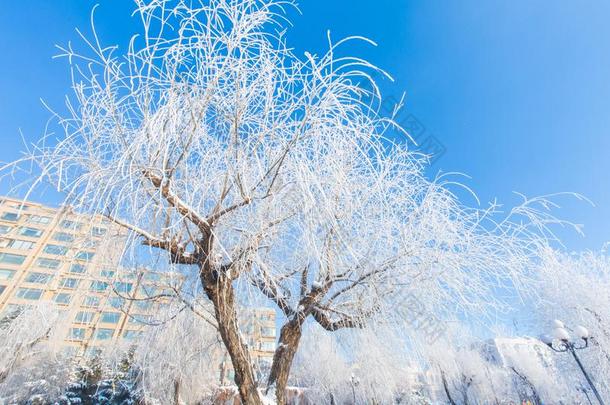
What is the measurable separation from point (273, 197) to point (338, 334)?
2.52 metres

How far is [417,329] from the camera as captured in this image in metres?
3.37

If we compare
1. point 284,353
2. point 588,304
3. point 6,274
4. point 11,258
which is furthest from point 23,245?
point 588,304

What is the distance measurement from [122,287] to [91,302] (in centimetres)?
43

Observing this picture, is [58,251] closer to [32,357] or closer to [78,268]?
[78,268]

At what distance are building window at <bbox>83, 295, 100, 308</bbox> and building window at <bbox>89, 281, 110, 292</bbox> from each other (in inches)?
5.5

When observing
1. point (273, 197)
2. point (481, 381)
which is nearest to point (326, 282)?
point (273, 197)

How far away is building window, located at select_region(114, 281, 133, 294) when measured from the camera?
3399 millimetres

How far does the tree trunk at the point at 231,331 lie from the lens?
306cm

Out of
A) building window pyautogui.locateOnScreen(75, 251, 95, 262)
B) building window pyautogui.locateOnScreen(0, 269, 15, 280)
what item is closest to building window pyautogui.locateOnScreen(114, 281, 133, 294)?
building window pyautogui.locateOnScreen(75, 251, 95, 262)

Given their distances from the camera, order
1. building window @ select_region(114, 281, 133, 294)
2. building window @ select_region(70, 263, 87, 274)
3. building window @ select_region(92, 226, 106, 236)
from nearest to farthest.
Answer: building window @ select_region(92, 226, 106, 236)
building window @ select_region(70, 263, 87, 274)
building window @ select_region(114, 281, 133, 294)

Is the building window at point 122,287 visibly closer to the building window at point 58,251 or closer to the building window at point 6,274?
the building window at point 58,251

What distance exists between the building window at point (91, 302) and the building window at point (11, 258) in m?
39.2

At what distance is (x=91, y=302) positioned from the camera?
358 cm

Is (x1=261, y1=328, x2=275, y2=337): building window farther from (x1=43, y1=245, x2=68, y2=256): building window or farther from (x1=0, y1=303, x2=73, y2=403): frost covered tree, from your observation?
(x1=0, y1=303, x2=73, y2=403): frost covered tree
